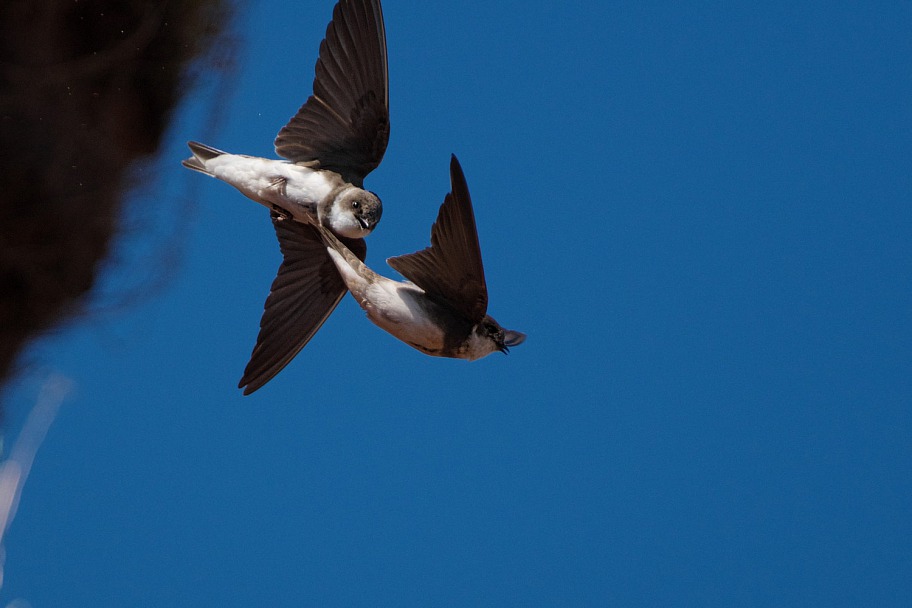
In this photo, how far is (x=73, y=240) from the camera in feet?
2.75

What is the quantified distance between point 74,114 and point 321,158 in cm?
28

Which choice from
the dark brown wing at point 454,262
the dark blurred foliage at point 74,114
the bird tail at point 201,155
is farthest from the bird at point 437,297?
the dark blurred foliage at point 74,114

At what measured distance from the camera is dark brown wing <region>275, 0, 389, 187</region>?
610 mm

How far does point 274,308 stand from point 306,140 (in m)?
0.11

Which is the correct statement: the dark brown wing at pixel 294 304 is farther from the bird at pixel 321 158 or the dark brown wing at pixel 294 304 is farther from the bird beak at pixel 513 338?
the bird beak at pixel 513 338

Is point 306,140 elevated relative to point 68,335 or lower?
elevated

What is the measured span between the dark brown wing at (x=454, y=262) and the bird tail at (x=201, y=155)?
0.61 ft

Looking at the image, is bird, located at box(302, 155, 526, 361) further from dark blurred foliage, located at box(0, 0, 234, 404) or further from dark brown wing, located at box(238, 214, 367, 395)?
dark blurred foliage, located at box(0, 0, 234, 404)

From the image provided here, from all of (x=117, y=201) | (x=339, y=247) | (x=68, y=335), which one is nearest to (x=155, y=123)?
(x=117, y=201)

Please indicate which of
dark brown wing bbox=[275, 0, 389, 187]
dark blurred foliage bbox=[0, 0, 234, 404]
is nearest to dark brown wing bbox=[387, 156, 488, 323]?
dark brown wing bbox=[275, 0, 389, 187]

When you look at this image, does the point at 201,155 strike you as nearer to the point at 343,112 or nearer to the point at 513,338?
the point at 343,112

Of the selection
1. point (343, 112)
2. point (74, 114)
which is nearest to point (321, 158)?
point (343, 112)

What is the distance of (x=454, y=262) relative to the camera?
1.70 feet

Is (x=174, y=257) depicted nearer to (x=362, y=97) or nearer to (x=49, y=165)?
(x=49, y=165)
